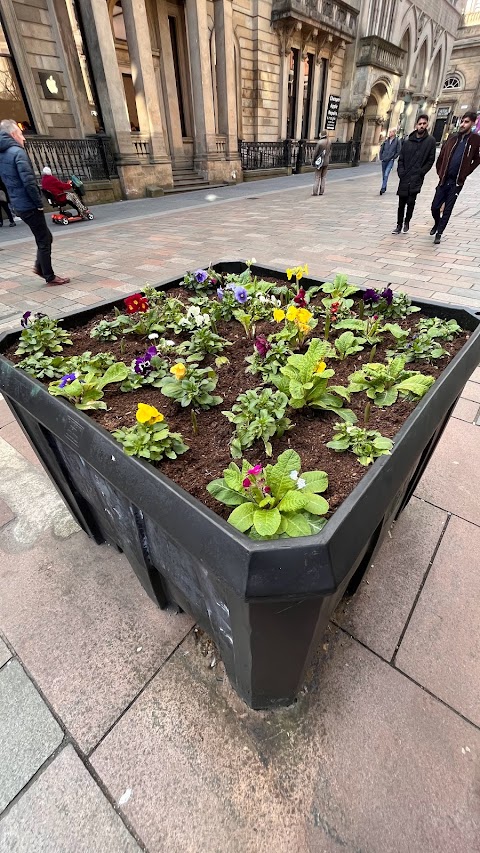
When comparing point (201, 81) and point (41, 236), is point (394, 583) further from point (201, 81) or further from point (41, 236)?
point (201, 81)

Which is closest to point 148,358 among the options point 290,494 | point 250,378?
point 250,378

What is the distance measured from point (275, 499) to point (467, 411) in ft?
8.14

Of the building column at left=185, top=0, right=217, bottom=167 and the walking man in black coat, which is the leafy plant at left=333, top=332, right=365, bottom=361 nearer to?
the walking man in black coat

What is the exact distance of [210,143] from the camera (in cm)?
1443

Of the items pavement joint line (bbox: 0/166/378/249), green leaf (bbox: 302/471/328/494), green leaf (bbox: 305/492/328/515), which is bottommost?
pavement joint line (bbox: 0/166/378/249)

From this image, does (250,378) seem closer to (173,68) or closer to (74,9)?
(74,9)

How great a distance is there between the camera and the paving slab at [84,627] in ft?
4.68

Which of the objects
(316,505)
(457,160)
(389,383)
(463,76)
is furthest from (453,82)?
(316,505)

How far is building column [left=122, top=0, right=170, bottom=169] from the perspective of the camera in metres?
11.1

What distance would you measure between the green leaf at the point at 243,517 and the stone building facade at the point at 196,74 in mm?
14284

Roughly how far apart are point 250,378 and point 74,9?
15435mm

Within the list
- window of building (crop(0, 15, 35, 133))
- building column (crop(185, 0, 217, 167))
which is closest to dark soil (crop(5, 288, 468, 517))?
window of building (crop(0, 15, 35, 133))

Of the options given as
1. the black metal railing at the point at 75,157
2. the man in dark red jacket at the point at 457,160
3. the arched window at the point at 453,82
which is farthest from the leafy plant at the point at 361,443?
the arched window at the point at 453,82

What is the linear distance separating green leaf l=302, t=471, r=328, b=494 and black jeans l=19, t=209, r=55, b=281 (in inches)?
205
